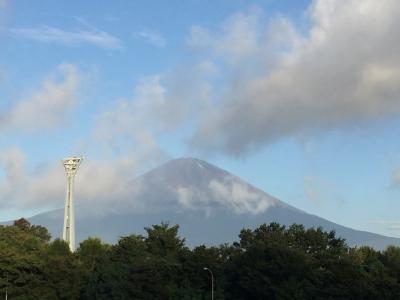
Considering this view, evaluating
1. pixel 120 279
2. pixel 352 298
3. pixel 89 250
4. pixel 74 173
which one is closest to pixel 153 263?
pixel 120 279

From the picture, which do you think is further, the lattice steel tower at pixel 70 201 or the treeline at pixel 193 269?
the lattice steel tower at pixel 70 201

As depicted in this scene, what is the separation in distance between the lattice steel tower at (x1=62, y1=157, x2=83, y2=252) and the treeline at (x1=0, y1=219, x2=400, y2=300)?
58.2 feet

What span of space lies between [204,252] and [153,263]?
7558 mm

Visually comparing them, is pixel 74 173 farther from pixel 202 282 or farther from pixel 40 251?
pixel 202 282

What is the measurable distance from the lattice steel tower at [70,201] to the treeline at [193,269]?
17.7 metres

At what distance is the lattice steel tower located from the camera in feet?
381

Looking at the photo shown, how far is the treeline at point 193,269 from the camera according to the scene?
253ft

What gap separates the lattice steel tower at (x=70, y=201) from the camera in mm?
116000

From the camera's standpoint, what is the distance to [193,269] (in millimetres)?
86000

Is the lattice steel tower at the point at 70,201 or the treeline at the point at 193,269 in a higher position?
the lattice steel tower at the point at 70,201

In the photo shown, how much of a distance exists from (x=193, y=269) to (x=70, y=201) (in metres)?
42.5

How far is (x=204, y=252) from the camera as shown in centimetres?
8700

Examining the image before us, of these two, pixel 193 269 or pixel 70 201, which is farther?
pixel 70 201

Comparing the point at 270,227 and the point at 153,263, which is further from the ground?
the point at 270,227
